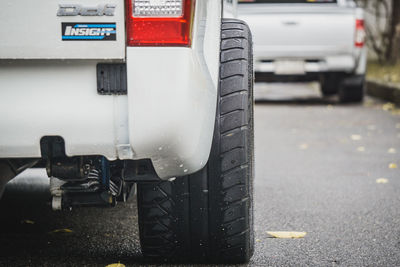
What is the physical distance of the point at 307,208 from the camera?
4141 millimetres

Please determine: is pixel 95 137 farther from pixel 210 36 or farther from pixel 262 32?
pixel 262 32

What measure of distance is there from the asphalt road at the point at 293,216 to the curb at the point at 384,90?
3483 millimetres

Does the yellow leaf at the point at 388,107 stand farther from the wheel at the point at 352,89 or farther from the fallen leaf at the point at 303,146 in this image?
the fallen leaf at the point at 303,146

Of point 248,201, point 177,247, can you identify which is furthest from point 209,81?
point 177,247

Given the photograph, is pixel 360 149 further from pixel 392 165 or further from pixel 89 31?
pixel 89 31

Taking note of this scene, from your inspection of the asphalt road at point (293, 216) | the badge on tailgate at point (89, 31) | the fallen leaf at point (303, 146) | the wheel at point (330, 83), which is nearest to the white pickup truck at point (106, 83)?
the badge on tailgate at point (89, 31)

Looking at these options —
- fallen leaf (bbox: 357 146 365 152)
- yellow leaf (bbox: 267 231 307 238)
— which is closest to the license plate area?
fallen leaf (bbox: 357 146 365 152)

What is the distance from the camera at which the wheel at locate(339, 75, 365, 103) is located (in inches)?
415

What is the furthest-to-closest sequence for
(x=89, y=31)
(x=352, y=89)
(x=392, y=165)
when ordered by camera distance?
(x=352, y=89) < (x=392, y=165) < (x=89, y=31)

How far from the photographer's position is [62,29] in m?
2.20

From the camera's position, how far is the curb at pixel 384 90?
10.4 m

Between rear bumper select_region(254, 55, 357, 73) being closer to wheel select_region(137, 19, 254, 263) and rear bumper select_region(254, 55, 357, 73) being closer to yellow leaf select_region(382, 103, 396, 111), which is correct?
yellow leaf select_region(382, 103, 396, 111)

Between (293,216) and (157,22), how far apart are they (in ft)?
6.52

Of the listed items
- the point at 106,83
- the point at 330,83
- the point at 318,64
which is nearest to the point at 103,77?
the point at 106,83
